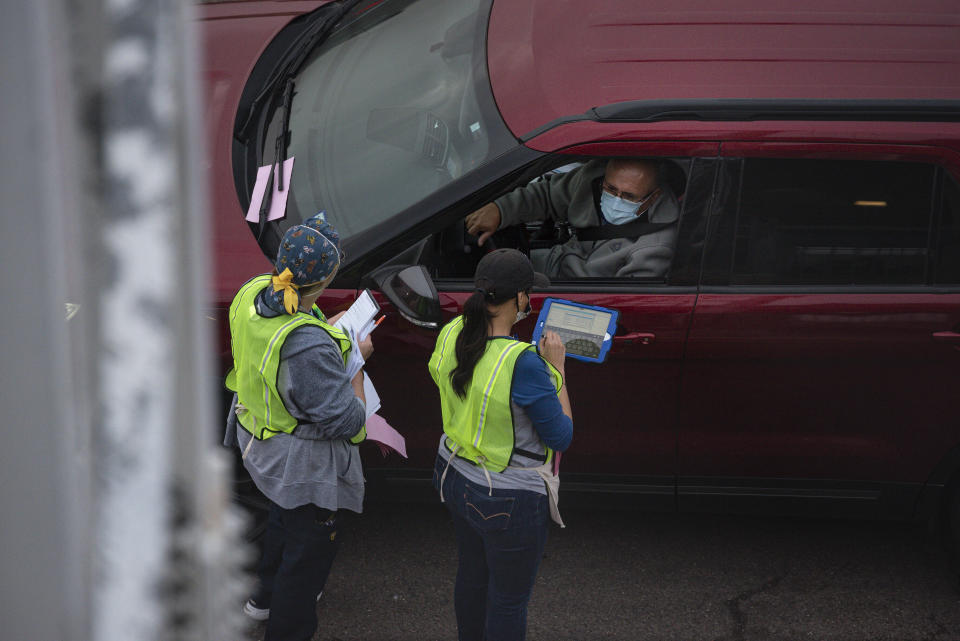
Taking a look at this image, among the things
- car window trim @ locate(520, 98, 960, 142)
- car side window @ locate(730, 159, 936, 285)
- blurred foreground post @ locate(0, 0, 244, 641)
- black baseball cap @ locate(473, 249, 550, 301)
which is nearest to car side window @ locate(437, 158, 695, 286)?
car window trim @ locate(520, 98, 960, 142)

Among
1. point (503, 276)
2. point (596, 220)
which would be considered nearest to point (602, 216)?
point (596, 220)

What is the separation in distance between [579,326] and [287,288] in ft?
3.19

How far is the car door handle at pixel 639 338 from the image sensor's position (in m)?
2.92

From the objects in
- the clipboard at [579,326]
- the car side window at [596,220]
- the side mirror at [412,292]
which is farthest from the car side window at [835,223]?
the side mirror at [412,292]

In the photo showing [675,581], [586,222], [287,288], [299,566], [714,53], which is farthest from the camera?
[586,222]

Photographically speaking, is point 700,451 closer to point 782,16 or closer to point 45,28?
point 782,16

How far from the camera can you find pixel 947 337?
112 inches

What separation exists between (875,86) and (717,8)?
0.67 meters

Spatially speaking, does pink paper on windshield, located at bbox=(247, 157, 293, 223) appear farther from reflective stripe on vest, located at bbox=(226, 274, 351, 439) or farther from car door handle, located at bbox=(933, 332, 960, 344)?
car door handle, located at bbox=(933, 332, 960, 344)

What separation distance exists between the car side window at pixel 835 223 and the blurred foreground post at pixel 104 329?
8.81 ft

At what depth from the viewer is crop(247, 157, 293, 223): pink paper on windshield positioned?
10.2 feet

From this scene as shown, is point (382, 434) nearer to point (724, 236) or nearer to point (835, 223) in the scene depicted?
point (724, 236)

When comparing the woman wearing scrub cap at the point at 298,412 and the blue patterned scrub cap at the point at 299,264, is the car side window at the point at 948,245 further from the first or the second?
the blue patterned scrub cap at the point at 299,264

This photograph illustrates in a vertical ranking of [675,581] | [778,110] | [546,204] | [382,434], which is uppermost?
[778,110]
